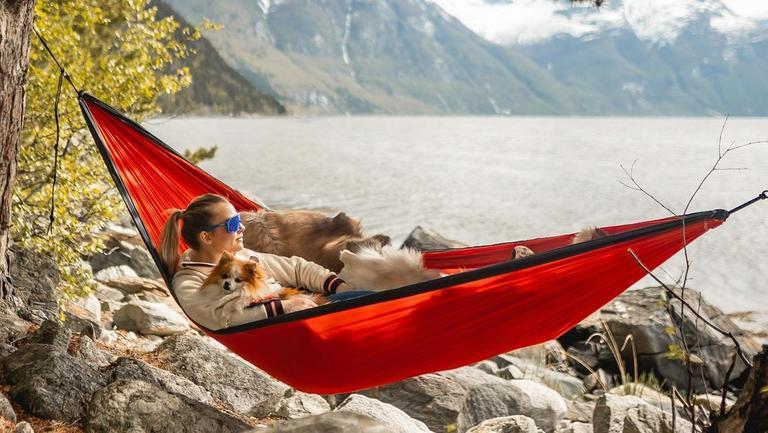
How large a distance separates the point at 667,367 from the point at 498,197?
1710 centimetres

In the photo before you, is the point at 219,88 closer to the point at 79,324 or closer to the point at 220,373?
the point at 79,324

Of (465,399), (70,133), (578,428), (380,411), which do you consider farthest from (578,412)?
(70,133)

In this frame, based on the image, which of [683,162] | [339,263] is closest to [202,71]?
[683,162]

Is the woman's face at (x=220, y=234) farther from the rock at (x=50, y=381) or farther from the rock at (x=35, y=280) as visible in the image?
the rock at (x=35, y=280)

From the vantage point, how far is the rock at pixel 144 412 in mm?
2260

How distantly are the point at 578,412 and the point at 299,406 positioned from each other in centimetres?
231

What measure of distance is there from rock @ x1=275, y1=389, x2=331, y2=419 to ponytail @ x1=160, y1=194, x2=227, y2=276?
2.49 feet

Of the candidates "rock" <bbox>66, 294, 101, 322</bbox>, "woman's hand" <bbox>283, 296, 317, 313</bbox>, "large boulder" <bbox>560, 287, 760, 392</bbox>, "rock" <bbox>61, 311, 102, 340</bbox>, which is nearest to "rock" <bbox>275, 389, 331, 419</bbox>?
"woman's hand" <bbox>283, 296, 317, 313</bbox>

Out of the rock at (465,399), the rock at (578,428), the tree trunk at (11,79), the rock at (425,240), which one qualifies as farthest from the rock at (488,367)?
the rock at (425,240)

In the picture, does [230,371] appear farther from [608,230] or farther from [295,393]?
[608,230]

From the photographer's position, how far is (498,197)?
23516mm

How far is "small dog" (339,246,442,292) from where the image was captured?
272 cm

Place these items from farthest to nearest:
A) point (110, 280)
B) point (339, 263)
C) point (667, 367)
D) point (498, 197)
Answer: point (498, 197) < point (667, 367) < point (110, 280) < point (339, 263)

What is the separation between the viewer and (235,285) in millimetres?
2561
